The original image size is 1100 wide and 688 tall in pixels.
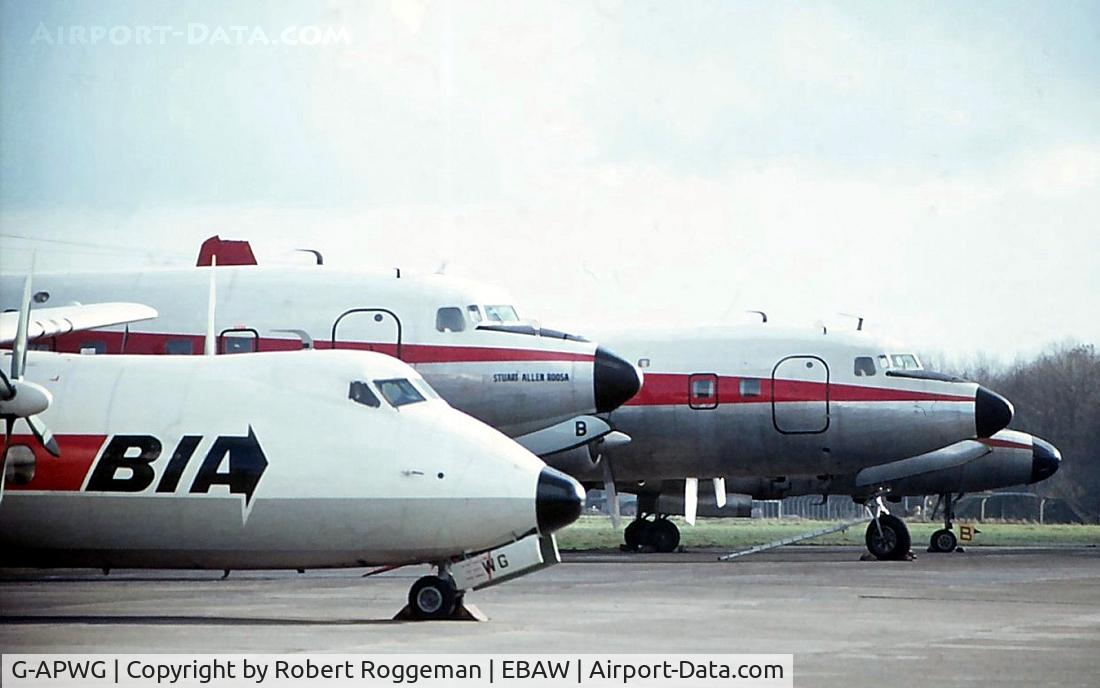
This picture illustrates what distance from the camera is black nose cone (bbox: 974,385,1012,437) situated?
33906 mm

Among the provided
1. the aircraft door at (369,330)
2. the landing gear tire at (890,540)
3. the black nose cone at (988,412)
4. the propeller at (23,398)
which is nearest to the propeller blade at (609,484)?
the landing gear tire at (890,540)

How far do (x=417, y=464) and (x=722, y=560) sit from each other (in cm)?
1739

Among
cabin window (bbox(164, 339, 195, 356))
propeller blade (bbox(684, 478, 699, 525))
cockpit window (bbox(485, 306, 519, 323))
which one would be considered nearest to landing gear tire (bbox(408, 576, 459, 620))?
cabin window (bbox(164, 339, 195, 356))

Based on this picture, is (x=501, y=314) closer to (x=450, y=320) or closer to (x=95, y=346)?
(x=450, y=320)

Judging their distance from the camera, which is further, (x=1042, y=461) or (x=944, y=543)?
(x=1042, y=461)

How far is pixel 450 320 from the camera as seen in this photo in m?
27.5

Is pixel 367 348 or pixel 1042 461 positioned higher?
pixel 367 348

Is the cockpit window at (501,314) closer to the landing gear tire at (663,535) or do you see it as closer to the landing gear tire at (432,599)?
the landing gear tire at (432,599)

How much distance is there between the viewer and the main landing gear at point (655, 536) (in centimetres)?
4119

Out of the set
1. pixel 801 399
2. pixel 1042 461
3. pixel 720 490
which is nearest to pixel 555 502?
pixel 801 399

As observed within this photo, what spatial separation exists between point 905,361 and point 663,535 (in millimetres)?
8451

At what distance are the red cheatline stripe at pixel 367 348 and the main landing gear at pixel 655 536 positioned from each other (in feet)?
47.2

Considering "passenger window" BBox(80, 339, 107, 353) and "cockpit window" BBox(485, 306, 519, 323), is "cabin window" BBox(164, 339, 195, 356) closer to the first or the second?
"passenger window" BBox(80, 339, 107, 353)

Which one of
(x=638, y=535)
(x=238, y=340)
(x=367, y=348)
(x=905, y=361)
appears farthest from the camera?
(x=638, y=535)
